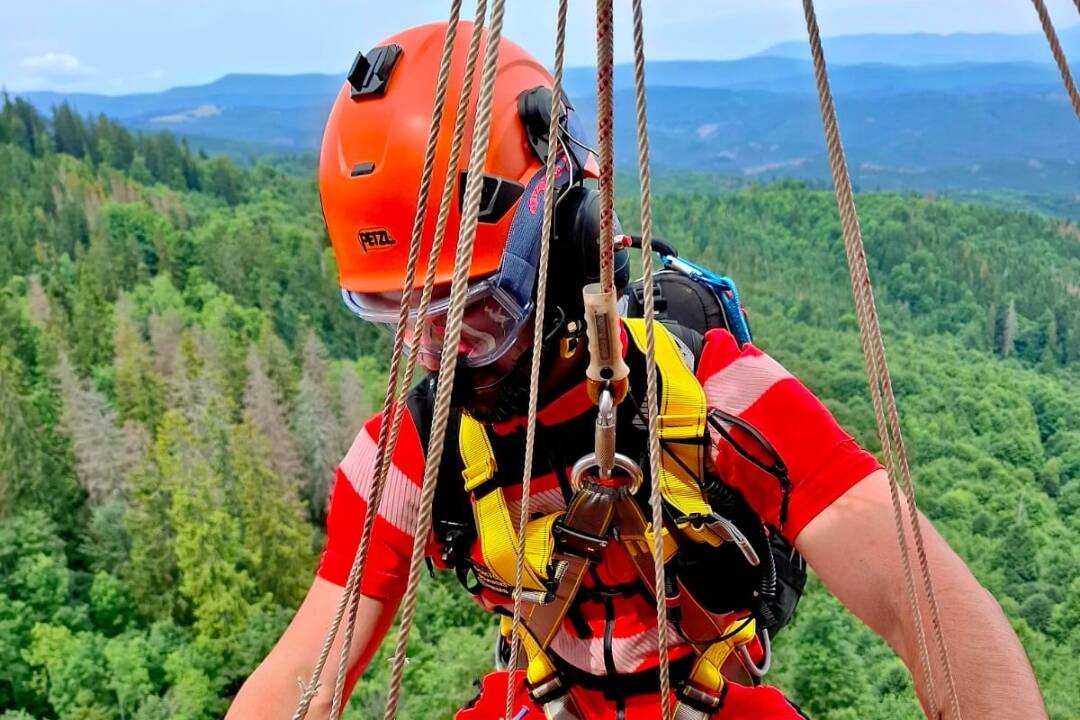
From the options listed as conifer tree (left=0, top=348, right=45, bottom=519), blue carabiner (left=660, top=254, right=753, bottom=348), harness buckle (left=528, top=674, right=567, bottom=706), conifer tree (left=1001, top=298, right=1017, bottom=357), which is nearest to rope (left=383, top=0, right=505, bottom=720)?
harness buckle (left=528, top=674, right=567, bottom=706)

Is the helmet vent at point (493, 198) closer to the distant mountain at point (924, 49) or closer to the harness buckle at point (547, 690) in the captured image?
the harness buckle at point (547, 690)

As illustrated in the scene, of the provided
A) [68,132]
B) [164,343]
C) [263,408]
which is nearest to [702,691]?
[263,408]

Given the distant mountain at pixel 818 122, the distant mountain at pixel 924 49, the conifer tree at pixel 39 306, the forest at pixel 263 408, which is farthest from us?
the distant mountain at pixel 924 49

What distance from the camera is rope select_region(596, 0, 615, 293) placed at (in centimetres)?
109

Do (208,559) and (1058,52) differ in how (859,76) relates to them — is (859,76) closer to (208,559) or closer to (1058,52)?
(208,559)

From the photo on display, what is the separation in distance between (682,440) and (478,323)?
Answer: 1.33 feet

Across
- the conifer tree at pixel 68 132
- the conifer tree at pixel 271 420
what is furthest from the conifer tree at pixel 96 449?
the conifer tree at pixel 68 132

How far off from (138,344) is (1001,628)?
2599cm

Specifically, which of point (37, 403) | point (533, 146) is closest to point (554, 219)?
point (533, 146)

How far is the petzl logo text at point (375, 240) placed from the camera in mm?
1580

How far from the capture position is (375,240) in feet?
5.21

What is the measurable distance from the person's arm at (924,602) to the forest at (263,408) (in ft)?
37.5

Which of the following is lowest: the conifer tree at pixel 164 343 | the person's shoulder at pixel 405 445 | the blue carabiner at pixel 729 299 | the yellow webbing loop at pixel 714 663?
the conifer tree at pixel 164 343

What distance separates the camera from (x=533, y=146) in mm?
1579
